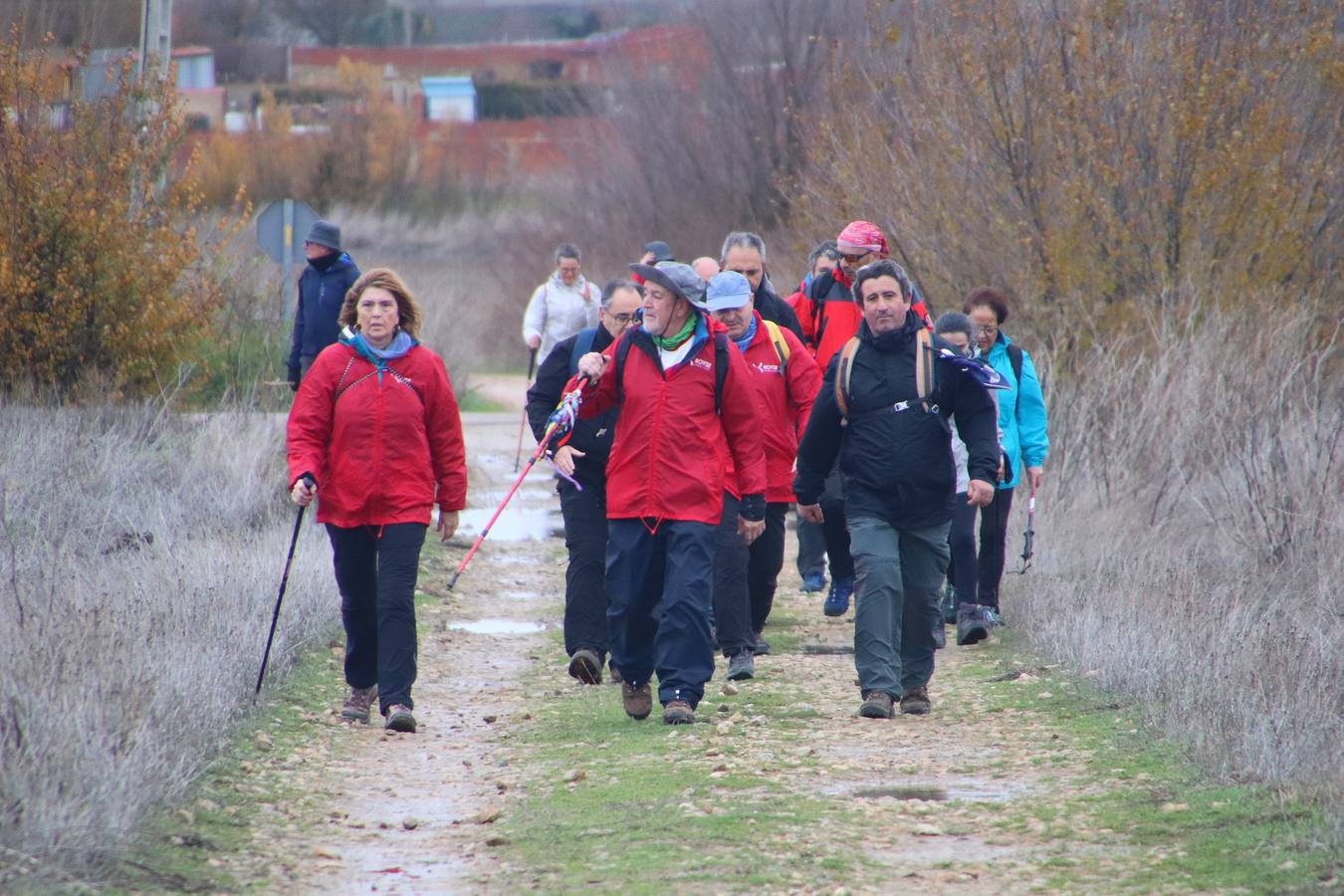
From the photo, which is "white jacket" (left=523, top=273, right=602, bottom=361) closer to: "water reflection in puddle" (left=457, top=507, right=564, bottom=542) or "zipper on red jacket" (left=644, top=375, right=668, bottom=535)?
"water reflection in puddle" (left=457, top=507, right=564, bottom=542)

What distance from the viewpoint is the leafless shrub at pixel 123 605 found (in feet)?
18.1

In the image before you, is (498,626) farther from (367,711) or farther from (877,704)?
(877,704)

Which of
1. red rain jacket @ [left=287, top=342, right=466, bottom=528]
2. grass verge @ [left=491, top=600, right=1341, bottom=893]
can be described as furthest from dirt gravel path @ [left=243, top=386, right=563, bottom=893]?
red rain jacket @ [left=287, top=342, right=466, bottom=528]

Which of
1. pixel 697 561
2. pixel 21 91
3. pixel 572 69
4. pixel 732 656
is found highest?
pixel 572 69

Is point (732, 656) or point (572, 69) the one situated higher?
point (572, 69)

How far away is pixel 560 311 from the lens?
15.5 meters

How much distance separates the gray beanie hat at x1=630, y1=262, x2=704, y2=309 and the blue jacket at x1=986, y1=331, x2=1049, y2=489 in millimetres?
2882

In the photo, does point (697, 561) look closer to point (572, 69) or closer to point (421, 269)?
point (421, 269)

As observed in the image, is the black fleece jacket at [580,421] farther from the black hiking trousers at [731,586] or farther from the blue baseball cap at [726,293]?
the black hiking trousers at [731,586]

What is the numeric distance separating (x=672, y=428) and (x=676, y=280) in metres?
0.61

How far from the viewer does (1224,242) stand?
1508cm

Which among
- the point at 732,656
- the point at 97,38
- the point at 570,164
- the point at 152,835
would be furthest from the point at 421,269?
the point at 152,835

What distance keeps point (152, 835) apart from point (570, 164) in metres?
34.9

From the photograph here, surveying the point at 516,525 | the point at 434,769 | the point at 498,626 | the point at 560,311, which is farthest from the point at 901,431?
the point at 516,525
